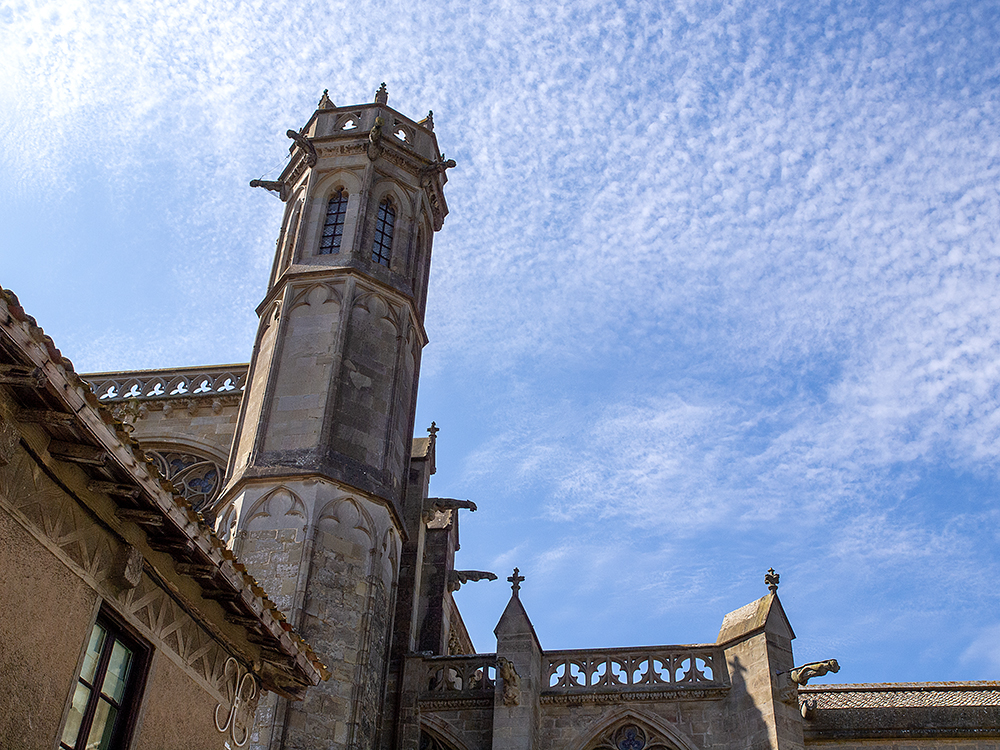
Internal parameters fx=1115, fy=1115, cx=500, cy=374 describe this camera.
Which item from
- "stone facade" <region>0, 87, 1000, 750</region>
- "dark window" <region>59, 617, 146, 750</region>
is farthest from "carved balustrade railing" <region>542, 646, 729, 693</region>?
"dark window" <region>59, 617, 146, 750</region>

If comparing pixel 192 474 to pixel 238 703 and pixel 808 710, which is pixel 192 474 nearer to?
pixel 238 703

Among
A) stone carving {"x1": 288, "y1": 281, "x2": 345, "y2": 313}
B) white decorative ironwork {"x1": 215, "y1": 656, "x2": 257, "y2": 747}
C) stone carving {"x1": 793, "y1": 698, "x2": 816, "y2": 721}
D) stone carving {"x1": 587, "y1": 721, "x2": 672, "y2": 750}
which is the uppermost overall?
stone carving {"x1": 288, "y1": 281, "x2": 345, "y2": 313}

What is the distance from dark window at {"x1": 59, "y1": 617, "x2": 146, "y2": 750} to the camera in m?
7.01

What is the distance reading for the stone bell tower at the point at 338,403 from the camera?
13.9 metres

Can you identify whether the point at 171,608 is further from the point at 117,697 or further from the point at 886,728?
the point at 886,728

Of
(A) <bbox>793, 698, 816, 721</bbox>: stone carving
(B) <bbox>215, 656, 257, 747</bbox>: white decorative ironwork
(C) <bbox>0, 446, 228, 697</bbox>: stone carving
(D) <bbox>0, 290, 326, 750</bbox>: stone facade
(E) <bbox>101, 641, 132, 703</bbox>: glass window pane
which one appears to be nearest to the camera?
(D) <bbox>0, 290, 326, 750</bbox>: stone facade

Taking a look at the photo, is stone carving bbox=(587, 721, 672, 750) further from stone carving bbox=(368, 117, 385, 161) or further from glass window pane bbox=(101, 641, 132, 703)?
stone carving bbox=(368, 117, 385, 161)

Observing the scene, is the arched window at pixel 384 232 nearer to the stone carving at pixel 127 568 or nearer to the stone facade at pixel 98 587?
the stone facade at pixel 98 587

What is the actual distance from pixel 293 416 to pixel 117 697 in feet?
28.5

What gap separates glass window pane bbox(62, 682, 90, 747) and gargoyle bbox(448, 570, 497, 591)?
11.6 meters

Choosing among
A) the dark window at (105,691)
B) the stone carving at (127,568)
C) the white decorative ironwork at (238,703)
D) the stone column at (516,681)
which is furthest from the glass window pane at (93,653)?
the stone column at (516,681)

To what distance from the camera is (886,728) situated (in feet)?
47.3

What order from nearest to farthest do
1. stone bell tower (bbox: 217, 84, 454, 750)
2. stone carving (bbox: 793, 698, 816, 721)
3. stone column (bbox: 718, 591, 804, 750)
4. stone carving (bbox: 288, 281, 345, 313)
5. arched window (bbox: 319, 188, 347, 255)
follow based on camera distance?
stone bell tower (bbox: 217, 84, 454, 750), stone column (bbox: 718, 591, 804, 750), stone carving (bbox: 793, 698, 816, 721), stone carving (bbox: 288, 281, 345, 313), arched window (bbox: 319, 188, 347, 255)

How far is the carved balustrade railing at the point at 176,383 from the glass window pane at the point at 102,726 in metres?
12.5
